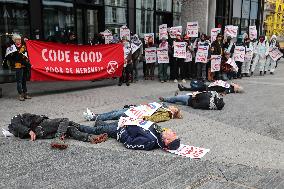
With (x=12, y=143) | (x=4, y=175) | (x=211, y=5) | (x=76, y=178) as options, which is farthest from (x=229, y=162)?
(x=211, y=5)

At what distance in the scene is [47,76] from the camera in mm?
9828

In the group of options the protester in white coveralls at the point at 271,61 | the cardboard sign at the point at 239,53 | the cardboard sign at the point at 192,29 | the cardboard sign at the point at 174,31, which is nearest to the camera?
the cardboard sign at the point at 174,31

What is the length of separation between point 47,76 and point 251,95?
20.6 ft

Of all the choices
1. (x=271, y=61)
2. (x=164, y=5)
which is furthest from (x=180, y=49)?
(x=164, y=5)

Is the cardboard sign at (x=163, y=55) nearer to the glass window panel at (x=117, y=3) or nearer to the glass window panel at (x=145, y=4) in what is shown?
the glass window panel at (x=117, y=3)

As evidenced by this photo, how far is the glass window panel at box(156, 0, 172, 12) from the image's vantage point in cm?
1793

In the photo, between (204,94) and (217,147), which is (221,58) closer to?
(204,94)

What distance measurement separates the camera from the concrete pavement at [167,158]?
14.3 ft

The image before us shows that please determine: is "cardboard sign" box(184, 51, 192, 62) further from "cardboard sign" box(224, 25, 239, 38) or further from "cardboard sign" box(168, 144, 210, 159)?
"cardboard sign" box(168, 144, 210, 159)

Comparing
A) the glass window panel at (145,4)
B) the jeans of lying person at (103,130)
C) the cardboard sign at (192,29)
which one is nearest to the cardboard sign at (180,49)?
the cardboard sign at (192,29)

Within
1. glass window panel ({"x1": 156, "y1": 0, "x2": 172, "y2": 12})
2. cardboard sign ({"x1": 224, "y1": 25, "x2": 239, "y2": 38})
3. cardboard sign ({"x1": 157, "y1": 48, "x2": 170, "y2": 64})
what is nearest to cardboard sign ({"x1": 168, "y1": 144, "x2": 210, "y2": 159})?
cardboard sign ({"x1": 157, "y1": 48, "x2": 170, "y2": 64})

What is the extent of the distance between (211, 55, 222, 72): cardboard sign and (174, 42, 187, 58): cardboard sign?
4.08 ft

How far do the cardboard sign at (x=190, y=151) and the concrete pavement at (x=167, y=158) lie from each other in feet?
0.38

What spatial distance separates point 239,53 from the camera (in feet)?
45.1
